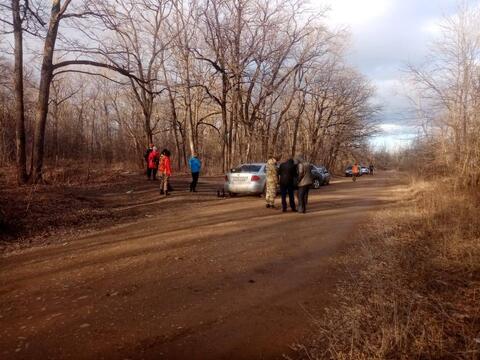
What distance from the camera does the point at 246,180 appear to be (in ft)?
50.5

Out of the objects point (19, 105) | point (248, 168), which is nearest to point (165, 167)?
point (248, 168)

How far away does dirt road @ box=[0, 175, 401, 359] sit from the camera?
3518 mm

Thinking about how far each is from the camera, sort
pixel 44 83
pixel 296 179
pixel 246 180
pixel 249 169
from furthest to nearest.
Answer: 1. pixel 249 169
2. pixel 246 180
3. pixel 44 83
4. pixel 296 179

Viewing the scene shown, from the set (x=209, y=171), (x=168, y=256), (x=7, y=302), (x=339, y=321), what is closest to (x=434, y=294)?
(x=339, y=321)

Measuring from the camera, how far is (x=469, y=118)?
14586mm

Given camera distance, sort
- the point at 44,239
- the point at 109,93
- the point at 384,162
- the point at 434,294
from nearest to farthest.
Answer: the point at 434,294
the point at 44,239
the point at 109,93
the point at 384,162

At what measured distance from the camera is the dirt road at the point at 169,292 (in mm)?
3518

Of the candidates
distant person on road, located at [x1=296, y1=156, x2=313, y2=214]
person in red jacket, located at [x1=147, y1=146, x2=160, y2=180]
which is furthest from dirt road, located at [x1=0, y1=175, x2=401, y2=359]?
person in red jacket, located at [x1=147, y1=146, x2=160, y2=180]

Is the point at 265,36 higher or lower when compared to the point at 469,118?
higher

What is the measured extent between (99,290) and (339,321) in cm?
309

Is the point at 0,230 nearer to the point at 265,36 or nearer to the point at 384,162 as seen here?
the point at 265,36

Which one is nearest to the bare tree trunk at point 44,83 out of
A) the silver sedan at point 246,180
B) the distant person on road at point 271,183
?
the silver sedan at point 246,180

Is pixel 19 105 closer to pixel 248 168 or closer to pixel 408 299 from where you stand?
pixel 248 168

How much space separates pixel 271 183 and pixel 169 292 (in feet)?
25.7
